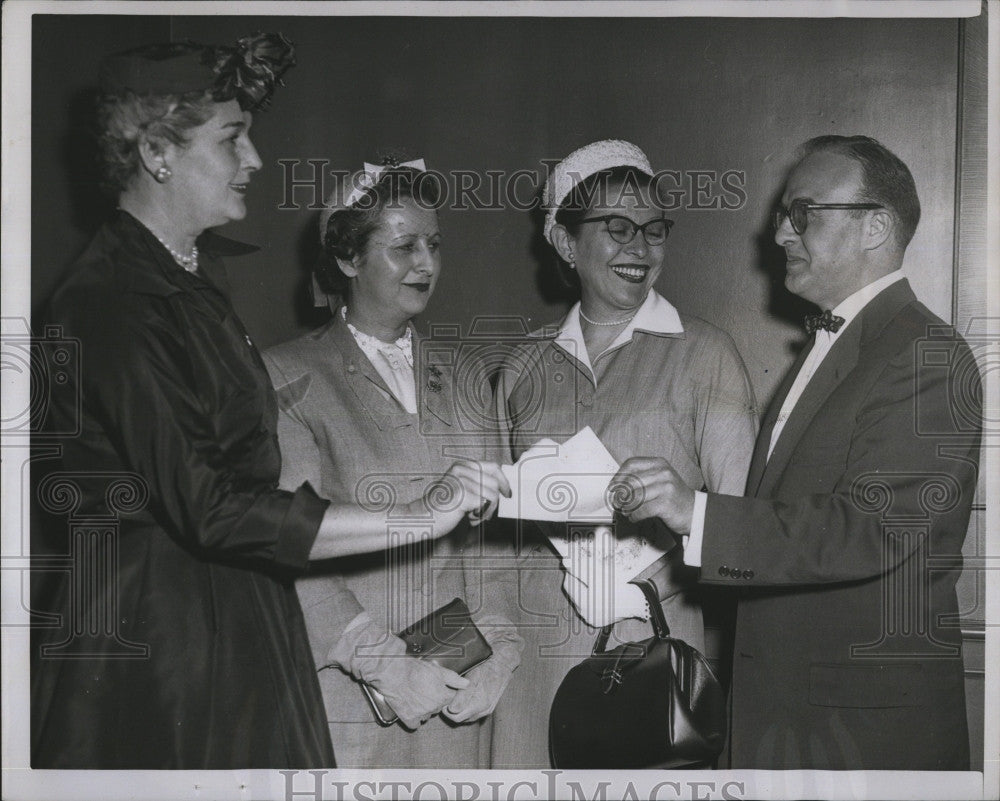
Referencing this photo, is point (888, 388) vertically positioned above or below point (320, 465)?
above

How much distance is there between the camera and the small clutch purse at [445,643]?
2.69 metres

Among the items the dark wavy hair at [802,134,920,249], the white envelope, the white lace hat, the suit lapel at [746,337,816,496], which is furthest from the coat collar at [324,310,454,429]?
the dark wavy hair at [802,134,920,249]

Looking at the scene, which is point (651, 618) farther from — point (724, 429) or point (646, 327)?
point (646, 327)

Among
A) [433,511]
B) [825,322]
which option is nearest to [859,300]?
[825,322]

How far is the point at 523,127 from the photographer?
9.05 feet

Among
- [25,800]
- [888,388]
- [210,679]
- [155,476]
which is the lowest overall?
[25,800]

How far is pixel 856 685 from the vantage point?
2.67 m

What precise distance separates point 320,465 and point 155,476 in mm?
423

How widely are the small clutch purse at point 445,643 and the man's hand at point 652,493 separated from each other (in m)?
0.52

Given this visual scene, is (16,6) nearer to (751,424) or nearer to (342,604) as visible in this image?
(342,604)

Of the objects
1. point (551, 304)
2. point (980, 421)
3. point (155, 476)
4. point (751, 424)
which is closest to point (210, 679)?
point (155, 476)

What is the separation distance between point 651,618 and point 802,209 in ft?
3.85
